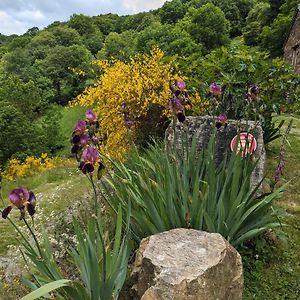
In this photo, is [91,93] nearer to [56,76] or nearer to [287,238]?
[287,238]

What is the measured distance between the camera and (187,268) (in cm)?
308

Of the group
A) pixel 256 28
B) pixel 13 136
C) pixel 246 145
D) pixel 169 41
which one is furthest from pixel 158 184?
pixel 256 28

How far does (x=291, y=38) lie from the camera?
23.9 meters

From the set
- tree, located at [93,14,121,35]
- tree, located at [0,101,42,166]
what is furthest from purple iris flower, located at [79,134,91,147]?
tree, located at [93,14,121,35]

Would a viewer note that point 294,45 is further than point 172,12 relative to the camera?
No

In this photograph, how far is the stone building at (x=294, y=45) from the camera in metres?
22.1

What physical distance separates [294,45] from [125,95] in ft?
57.1

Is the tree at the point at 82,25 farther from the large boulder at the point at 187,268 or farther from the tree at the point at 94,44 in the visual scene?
the large boulder at the point at 187,268

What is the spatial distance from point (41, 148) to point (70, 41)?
3334cm

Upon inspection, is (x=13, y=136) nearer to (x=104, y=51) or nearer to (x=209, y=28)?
(x=209, y=28)

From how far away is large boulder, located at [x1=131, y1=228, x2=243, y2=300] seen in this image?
2971 mm

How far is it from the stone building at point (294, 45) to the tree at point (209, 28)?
1385 cm

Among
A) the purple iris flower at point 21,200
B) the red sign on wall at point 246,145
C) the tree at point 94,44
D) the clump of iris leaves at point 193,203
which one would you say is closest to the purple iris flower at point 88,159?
the purple iris flower at point 21,200

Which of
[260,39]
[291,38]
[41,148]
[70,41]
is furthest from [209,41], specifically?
[70,41]
